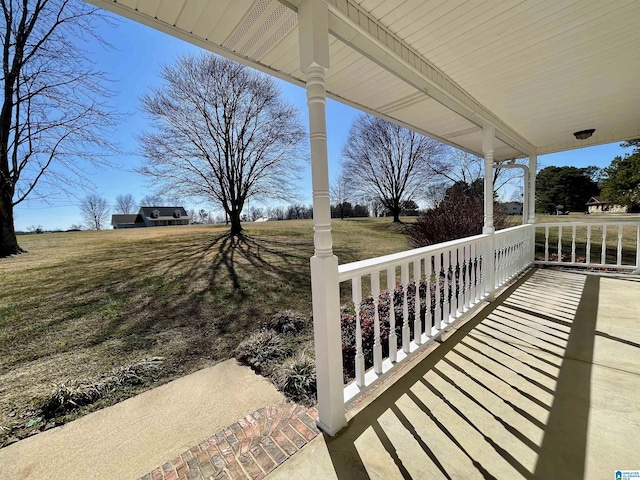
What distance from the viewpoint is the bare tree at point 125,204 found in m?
8.75

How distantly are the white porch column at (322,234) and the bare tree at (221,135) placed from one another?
7613mm

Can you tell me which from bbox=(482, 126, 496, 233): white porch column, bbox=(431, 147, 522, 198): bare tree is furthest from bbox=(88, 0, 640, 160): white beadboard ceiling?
bbox=(431, 147, 522, 198): bare tree

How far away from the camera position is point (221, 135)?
27.3 feet

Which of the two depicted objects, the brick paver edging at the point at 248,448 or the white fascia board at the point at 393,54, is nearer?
the brick paver edging at the point at 248,448

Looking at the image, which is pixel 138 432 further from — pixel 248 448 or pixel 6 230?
pixel 6 230

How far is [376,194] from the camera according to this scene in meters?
14.7

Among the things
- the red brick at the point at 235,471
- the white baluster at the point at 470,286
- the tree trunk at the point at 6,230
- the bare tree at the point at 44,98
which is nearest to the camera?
the red brick at the point at 235,471

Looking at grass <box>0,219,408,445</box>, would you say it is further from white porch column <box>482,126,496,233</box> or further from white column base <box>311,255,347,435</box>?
white porch column <box>482,126,496,233</box>

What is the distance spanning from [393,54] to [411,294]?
11.1 ft

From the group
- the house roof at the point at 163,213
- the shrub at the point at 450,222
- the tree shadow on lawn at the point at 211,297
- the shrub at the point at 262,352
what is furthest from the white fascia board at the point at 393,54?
the house roof at the point at 163,213

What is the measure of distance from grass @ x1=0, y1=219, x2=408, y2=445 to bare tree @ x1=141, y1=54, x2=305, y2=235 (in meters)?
2.04

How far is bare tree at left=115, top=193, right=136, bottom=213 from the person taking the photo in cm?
875

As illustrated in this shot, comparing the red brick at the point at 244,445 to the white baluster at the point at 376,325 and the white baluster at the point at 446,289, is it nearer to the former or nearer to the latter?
the white baluster at the point at 376,325

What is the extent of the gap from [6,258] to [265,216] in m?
7.57
